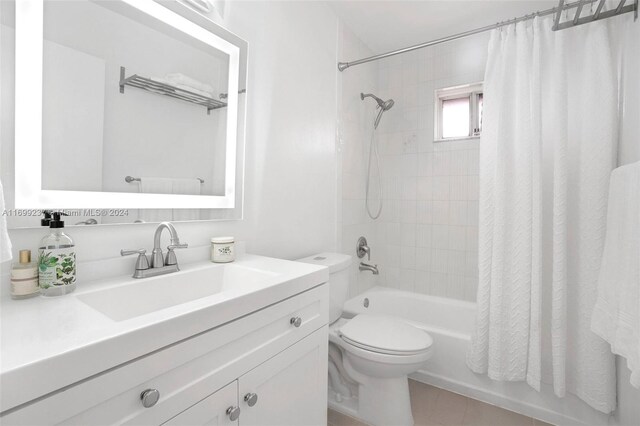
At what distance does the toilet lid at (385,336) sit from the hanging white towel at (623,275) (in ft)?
2.25

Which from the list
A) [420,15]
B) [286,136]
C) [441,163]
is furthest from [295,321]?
[420,15]

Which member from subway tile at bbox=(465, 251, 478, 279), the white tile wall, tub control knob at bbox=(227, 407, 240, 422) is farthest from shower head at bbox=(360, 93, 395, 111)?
tub control knob at bbox=(227, 407, 240, 422)

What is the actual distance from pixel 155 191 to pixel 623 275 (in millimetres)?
1612

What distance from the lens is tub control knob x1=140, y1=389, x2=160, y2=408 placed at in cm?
61

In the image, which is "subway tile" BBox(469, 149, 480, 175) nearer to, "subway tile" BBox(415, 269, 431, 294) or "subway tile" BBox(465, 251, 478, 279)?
"subway tile" BBox(465, 251, 478, 279)

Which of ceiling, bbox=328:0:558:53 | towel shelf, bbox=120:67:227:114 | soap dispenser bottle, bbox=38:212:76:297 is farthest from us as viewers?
ceiling, bbox=328:0:558:53

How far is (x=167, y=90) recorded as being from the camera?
3.87 ft

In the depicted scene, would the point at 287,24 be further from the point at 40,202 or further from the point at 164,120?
the point at 40,202

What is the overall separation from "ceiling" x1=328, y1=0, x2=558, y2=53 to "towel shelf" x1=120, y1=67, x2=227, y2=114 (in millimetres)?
1237

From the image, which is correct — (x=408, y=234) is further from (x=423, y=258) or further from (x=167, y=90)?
(x=167, y=90)

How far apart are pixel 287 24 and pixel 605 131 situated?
1672 millimetres

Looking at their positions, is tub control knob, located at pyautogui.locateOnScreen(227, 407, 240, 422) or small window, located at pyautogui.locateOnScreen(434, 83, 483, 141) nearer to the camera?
tub control knob, located at pyautogui.locateOnScreen(227, 407, 240, 422)

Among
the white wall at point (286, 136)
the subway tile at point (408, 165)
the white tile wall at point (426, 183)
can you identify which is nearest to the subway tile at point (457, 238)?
the white tile wall at point (426, 183)

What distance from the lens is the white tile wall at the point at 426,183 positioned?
234 centimetres
